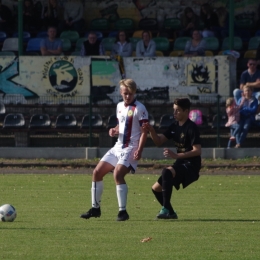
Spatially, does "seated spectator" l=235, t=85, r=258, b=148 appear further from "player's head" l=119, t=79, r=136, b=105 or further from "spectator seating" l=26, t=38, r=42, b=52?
"player's head" l=119, t=79, r=136, b=105

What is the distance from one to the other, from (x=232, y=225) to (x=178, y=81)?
45.8ft

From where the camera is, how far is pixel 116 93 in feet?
79.7

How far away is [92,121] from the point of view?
76.8 feet

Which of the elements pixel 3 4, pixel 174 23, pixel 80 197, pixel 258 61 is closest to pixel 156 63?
pixel 258 61

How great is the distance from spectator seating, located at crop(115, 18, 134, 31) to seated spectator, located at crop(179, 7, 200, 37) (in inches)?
81.3

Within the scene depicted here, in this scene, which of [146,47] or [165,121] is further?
[146,47]

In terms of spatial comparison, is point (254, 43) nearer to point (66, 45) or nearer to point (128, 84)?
point (66, 45)

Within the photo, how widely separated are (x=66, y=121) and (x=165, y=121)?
267 centimetres

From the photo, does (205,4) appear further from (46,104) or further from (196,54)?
(46,104)

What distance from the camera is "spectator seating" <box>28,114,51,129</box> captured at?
2319cm

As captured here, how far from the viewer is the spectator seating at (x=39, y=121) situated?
76.1ft

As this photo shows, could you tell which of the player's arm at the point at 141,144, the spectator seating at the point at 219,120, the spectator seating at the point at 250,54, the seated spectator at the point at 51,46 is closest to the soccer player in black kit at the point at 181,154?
the player's arm at the point at 141,144

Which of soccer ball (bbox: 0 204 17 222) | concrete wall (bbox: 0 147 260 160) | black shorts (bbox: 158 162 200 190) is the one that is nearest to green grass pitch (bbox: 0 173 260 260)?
soccer ball (bbox: 0 204 17 222)

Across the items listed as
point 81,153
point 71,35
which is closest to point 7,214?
point 81,153
